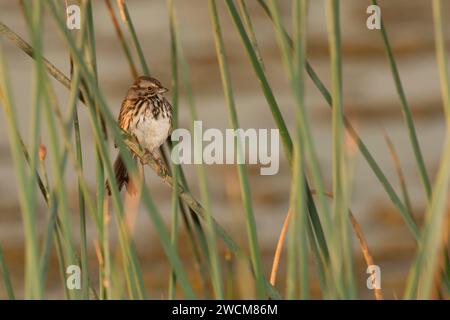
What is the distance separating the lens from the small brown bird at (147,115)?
4738 mm

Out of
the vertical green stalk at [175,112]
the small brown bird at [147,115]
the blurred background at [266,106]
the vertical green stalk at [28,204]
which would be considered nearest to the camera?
the vertical green stalk at [28,204]

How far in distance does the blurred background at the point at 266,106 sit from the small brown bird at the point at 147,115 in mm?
1697

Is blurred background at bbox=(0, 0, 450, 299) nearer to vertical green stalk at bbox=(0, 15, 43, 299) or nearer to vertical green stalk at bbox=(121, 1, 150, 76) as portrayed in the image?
vertical green stalk at bbox=(121, 1, 150, 76)

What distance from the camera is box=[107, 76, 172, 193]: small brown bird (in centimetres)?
474

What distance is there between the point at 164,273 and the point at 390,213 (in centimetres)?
184

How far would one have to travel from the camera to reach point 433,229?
254 centimetres

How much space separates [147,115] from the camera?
495 cm

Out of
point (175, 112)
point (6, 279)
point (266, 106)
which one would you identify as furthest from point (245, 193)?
point (266, 106)

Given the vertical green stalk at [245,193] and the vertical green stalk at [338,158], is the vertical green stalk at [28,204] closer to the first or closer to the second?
the vertical green stalk at [245,193]

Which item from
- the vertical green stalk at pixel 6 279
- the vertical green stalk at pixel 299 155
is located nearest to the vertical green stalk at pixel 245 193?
the vertical green stalk at pixel 299 155

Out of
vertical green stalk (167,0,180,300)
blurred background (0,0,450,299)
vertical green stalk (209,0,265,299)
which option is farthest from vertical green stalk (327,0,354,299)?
blurred background (0,0,450,299)

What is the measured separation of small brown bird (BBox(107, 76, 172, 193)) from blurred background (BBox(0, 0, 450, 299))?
170 cm
